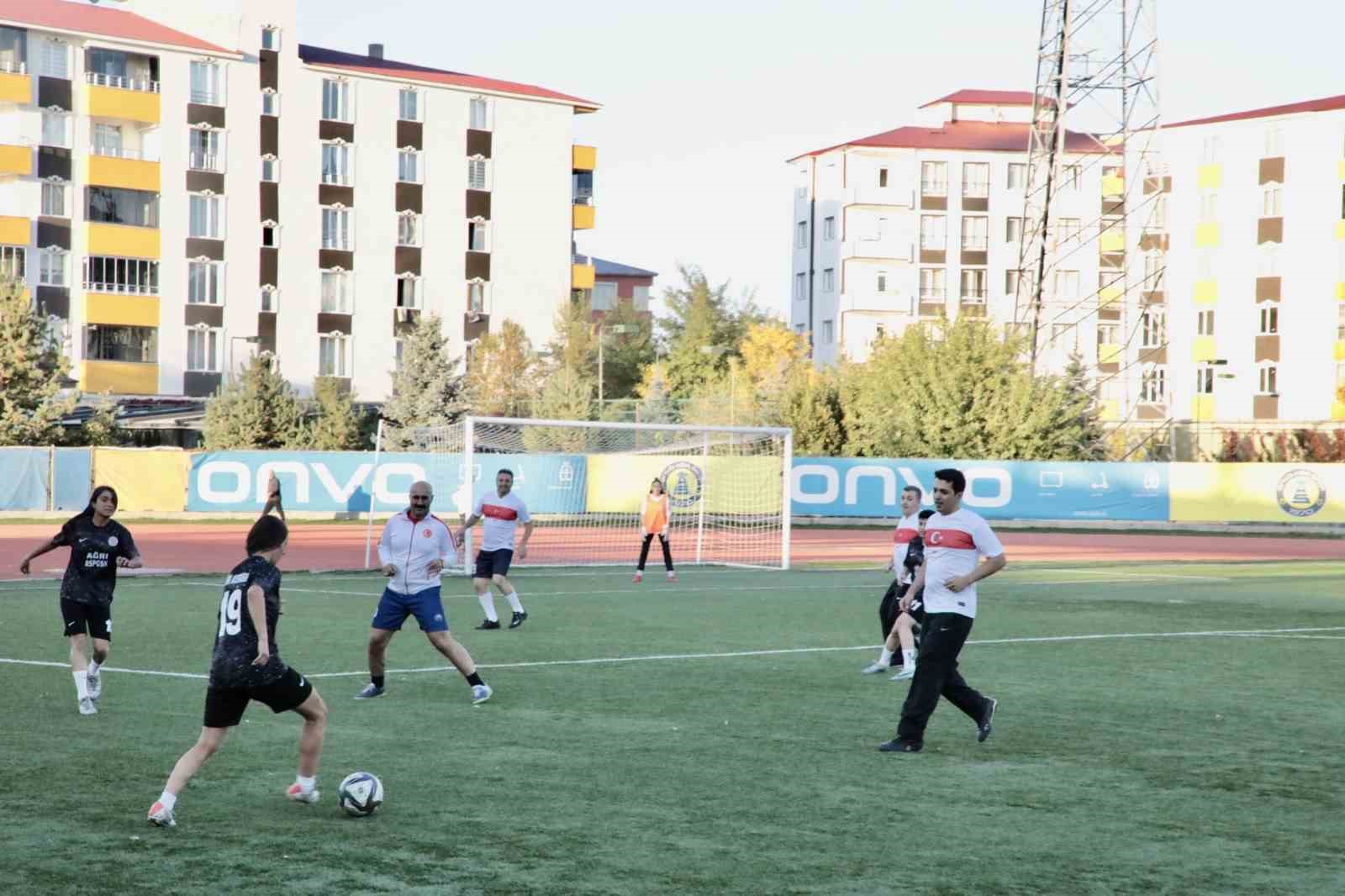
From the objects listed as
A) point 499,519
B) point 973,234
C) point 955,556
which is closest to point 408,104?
point 973,234

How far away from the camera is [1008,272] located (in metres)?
95.5

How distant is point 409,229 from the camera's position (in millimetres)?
76062

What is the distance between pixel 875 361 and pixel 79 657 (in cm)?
5057

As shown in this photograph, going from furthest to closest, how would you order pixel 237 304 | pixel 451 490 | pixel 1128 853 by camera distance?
pixel 237 304
pixel 451 490
pixel 1128 853

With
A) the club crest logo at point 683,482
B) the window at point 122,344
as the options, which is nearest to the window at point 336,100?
the window at point 122,344

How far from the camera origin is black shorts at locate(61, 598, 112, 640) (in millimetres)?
13266

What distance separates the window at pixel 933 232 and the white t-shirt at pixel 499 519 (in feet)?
253

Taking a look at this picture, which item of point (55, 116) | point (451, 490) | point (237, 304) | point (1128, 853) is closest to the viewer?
point (1128, 853)

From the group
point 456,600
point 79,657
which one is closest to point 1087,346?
point 456,600

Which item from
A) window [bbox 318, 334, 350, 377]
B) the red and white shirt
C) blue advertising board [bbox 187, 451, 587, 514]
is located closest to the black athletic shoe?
the red and white shirt

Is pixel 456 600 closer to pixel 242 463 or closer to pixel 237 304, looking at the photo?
pixel 242 463

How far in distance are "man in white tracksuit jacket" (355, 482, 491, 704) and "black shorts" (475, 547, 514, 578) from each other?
667 cm

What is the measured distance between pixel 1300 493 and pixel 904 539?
38660 mm

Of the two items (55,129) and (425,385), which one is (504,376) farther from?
(55,129)
